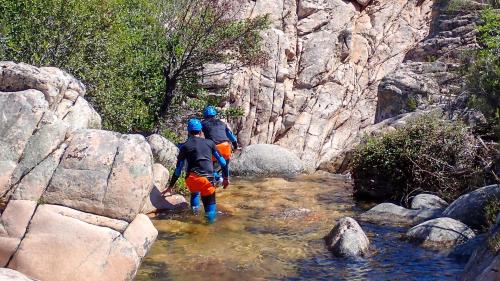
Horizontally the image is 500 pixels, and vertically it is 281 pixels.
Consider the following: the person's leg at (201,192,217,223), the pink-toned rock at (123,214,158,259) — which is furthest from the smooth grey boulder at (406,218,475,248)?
the pink-toned rock at (123,214,158,259)

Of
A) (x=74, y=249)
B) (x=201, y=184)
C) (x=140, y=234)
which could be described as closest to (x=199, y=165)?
(x=201, y=184)

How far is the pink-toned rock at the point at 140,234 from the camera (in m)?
7.16

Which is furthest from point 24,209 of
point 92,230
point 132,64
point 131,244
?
point 132,64

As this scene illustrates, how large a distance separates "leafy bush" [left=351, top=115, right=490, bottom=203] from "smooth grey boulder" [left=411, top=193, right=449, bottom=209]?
0.35 metres

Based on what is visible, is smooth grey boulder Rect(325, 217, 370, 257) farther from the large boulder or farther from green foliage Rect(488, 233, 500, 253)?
the large boulder

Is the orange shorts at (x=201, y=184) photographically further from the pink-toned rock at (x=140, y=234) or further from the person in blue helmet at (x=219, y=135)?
the pink-toned rock at (x=140, y=234)

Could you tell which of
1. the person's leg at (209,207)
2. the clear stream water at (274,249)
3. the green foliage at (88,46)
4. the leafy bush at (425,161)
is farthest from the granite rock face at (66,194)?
the leafy bush at (425,161)

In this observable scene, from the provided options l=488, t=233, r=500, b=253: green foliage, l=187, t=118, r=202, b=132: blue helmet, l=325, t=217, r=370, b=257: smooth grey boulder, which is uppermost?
l=187, t=118, r=202, b=132: blue helmet

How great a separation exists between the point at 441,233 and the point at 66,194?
5696 millimetres

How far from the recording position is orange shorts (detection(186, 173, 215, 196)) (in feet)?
35.0

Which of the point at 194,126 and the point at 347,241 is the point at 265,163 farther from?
the point at 347,241

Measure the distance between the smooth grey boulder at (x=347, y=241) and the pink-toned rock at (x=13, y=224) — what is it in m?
4.48

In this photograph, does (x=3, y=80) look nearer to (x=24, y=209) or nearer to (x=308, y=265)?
(x=24, y=209)

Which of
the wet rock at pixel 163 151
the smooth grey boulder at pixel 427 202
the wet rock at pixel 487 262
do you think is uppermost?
the wet rock at pixel 163 151
